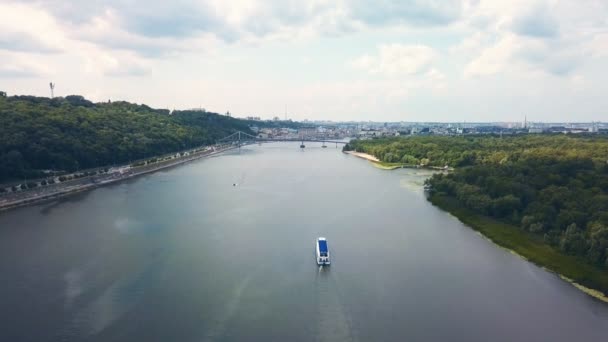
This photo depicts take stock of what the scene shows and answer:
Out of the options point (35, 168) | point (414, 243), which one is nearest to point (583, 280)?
point (414, 243)

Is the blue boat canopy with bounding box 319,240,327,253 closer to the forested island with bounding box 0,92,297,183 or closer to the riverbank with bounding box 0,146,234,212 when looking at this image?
the riverbank with bounding box 0,146,234,212

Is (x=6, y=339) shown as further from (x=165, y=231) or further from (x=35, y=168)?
(x=35, y=168)

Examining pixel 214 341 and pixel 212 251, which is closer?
pixel 214 341

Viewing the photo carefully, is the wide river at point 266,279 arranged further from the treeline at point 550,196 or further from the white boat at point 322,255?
the treeline at point 550,196

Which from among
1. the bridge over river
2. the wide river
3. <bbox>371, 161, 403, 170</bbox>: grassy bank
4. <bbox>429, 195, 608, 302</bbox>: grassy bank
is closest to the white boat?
the wide river

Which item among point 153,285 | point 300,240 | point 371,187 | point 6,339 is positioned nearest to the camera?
point 6,339
